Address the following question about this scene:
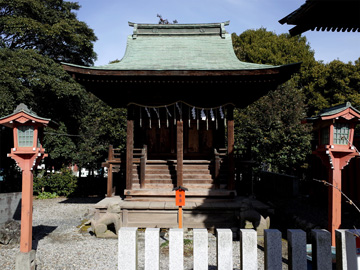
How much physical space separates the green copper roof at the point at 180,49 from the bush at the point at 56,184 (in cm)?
987

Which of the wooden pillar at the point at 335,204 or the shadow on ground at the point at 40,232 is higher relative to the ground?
the wooden pillar at the point at 335,204

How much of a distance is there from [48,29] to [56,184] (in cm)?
976

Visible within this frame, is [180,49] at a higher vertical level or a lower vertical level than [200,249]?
higher

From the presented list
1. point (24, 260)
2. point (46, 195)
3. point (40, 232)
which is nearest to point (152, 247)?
point (24, 260)

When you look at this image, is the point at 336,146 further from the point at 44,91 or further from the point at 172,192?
the point at 44,91

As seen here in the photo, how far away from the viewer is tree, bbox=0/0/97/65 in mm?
16016

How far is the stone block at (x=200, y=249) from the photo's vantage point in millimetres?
3152

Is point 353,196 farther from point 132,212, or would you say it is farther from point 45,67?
point 45,67

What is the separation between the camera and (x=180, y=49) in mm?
12031

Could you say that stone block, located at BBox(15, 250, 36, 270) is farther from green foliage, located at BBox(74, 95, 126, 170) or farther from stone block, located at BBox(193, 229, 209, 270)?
green foliage, located at BBox(74, 95, 126, 170)

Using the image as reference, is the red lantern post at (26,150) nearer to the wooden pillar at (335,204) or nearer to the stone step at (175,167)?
the stone step at (175,167)

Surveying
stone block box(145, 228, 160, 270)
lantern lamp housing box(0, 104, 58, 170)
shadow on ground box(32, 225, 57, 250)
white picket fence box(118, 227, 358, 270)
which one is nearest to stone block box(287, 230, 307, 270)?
white picket fence box(118, 227, 358, 270)

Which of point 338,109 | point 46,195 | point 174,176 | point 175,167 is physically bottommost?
point 46,195

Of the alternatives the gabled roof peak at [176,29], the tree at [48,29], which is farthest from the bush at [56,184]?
the gabled roof peak at [176,29]
